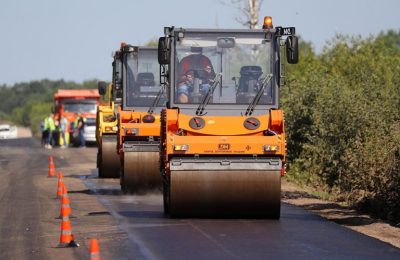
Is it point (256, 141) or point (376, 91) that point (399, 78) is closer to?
point (376, 91)

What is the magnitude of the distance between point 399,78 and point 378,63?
7.42 m

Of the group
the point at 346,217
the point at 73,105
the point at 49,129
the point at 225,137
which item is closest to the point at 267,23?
the point at 225,137

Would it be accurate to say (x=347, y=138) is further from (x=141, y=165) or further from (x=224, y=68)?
(x=224, y=68)

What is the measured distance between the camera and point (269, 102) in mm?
18812

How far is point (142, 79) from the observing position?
86.8 feet

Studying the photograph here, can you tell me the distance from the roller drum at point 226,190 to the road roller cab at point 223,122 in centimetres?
2

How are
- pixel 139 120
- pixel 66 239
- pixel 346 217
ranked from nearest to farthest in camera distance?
pixel 66 239 < pixel 346 217 < pixel 139 120

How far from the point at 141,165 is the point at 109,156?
Result: 5728 mm

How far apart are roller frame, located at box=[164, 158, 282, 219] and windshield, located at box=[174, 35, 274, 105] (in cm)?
163

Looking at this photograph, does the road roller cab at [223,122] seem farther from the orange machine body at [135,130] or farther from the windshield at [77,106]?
the windshield at [77,106]

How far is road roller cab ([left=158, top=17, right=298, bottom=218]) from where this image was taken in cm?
1750

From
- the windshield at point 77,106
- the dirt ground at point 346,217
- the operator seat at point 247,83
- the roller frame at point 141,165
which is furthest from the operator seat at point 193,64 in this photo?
the windshield at point 77,106

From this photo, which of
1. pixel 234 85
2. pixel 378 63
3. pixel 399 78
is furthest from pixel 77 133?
pixel 234 85

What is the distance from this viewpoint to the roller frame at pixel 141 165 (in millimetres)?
24109
